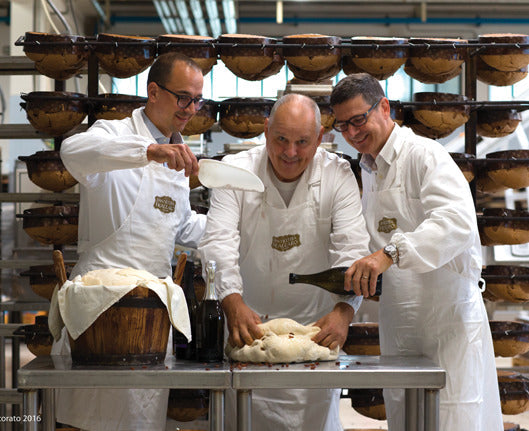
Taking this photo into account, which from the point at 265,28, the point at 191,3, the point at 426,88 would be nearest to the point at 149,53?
the point at 191,3

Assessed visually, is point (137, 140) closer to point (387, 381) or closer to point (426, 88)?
point (387, 381)

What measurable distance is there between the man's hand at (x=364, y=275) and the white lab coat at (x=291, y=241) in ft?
0.90

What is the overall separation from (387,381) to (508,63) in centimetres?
215

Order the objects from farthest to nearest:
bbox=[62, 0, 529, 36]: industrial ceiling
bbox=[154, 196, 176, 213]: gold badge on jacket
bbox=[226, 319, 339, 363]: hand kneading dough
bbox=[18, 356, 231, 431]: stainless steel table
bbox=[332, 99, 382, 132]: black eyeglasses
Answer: bbox=[62, 0, 529, 36]: industrial ceiling
bbox=[154, 196, 176, 213]: gold badge on jacket
bbox=[332, 99, 382, 132]: black eyeglasses
bbox=[226, 319, 339, 363]: hand kneading dough
bbox=[18, 356, 231, 431]: stainless steel table

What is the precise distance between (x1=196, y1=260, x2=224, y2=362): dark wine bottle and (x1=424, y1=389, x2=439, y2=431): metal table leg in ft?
1.90

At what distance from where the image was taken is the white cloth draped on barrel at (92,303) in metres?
1.90

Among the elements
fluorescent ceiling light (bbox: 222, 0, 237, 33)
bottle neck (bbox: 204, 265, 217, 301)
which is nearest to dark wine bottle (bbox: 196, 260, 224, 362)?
bottle neck (bbox: 204, 265, 217, 301)

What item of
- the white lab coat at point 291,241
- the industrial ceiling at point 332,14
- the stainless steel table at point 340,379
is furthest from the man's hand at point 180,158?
the industrial ceiling at point 332,14

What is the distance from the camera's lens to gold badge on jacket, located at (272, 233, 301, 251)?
8.35 ft

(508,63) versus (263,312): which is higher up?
(508,63)

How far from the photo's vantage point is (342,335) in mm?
2227

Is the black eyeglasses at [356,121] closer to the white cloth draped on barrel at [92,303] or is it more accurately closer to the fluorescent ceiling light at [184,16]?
the white cloth draped on barrel at [92,303]

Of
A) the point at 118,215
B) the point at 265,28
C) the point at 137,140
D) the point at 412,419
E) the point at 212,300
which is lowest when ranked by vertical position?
the point at 412,419

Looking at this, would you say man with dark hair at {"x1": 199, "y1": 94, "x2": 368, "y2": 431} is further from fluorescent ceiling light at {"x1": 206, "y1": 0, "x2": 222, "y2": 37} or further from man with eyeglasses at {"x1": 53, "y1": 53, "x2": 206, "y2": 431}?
fluorescent ceiling light at {"x1": 206, "y1": 0, "x2": 222, "y2": 37}
